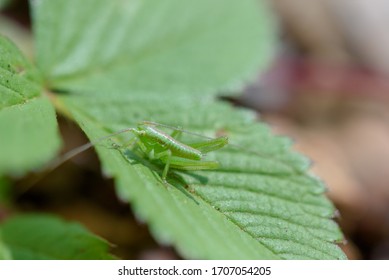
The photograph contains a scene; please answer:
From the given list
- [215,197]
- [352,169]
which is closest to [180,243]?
[215,197]

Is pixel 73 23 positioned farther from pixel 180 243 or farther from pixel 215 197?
pixel 180 243

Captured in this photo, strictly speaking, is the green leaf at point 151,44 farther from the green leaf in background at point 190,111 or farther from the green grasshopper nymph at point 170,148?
the green grasshopper nymph at point 170,148

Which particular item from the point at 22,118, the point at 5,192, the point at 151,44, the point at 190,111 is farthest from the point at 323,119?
the point at 22,118

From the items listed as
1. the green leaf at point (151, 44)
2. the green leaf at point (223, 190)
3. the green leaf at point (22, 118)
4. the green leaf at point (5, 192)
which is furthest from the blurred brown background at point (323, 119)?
the green leaf at point (22, 118)

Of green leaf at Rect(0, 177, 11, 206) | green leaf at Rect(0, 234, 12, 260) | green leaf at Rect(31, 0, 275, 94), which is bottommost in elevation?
green leaf at Rect(0, 234, 12, 260)

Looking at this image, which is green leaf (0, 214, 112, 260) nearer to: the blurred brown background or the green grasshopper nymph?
the green grasshopper nymph

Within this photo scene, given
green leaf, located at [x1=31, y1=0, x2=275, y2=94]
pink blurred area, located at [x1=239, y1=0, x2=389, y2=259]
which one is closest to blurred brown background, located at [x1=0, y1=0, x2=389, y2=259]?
pink blurred area, located at [x1=239, y1=0, x2=389, y2=259]

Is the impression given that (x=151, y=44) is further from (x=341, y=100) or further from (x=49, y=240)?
(x=341, y=100)
